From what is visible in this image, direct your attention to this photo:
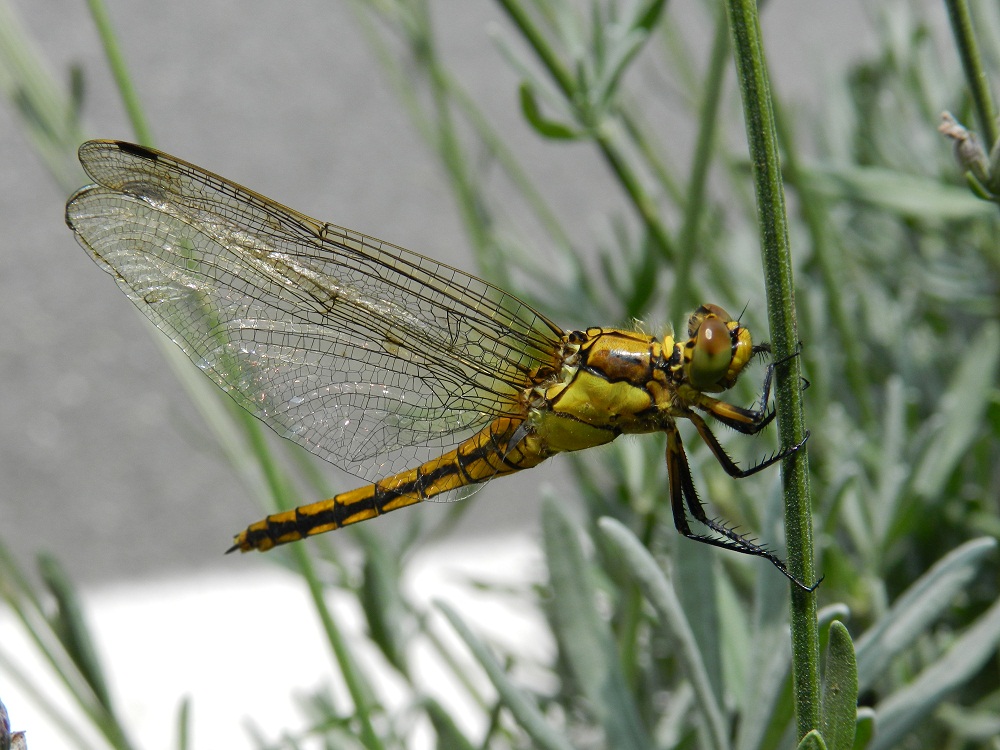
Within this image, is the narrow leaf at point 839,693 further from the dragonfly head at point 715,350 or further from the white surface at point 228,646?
the white surface at point 228,646

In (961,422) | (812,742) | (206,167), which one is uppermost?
(206,167)

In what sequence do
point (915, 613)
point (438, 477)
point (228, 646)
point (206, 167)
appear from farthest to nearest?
point (228, 646), point (206, 167), point (438, 477), point (915, 613)

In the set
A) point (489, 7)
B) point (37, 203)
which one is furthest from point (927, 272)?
point (37, 203)

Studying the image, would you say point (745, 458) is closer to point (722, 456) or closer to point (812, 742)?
point (722, 456)

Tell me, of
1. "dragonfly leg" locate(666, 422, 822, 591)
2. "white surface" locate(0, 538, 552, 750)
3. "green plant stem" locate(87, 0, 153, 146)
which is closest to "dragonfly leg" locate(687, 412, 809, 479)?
"dragonfly leg" locate(666, 422, 822, 591)

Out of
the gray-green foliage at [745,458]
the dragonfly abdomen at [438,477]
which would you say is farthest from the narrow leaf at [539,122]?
the dragonfly abdomen at [438,477]

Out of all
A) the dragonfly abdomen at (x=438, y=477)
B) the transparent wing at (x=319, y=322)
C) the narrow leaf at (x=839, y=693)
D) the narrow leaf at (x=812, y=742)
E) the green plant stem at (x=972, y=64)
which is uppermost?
the transparent wing at (x=319, y=322)

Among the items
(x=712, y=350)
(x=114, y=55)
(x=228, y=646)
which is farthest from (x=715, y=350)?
(x=228, y=646)

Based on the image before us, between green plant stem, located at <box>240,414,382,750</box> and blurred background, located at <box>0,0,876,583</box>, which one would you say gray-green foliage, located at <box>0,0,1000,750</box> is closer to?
green plant stem, located at <box>240,414,382,750</box>
